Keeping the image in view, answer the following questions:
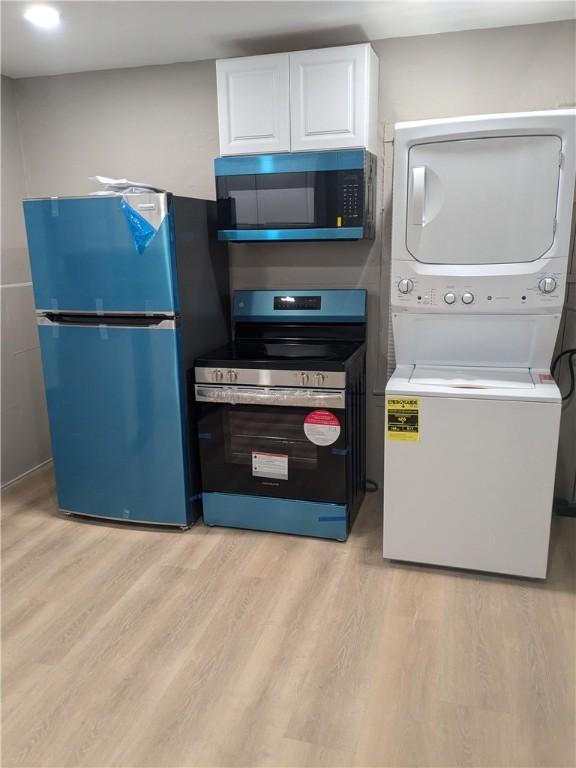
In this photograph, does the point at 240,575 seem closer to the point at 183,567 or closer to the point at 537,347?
the point at 183,567

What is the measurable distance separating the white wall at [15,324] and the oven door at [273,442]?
1.33m

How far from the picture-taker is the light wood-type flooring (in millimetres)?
1640

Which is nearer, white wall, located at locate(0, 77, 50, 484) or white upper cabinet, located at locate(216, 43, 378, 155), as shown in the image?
white upper cabinet, located at locate(216, 43, 378, 155)

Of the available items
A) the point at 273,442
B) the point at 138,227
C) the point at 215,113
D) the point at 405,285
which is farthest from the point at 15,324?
the point at 405,285

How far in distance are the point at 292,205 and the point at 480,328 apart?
0.99 metres

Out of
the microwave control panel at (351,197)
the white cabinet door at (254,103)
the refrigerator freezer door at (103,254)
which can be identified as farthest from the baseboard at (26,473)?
the microwave control panel at (351,197)

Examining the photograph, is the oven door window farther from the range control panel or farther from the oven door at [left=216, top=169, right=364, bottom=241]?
the oven door at [left=216, top=169, right=364, bottom=241]

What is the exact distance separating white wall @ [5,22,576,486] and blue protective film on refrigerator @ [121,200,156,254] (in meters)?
0.74

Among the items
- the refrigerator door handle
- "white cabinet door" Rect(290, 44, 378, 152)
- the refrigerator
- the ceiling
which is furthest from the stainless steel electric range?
the ceiling

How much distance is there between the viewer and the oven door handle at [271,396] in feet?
8.23

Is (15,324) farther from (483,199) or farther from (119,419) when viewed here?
(483,199)

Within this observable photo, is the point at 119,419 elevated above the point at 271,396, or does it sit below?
below

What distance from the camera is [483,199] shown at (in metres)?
2.26

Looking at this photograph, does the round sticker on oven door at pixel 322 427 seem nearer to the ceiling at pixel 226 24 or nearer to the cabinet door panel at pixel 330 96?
the cabinet door panel at pixel 330 96
